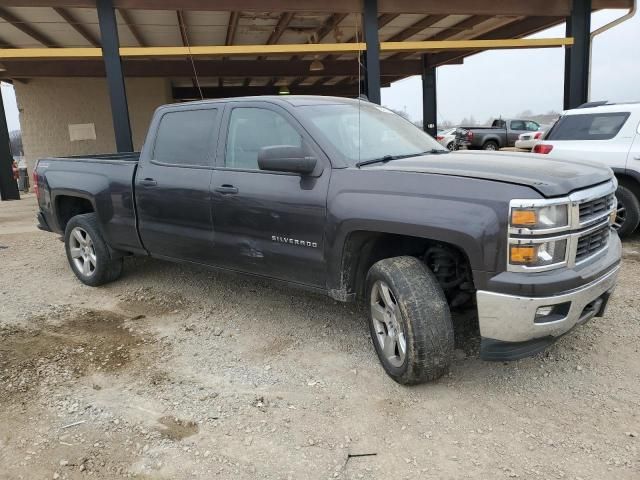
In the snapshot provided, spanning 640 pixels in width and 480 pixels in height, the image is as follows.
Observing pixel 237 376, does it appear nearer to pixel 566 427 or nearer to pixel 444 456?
pixel 444 456

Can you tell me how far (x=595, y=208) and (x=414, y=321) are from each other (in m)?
1.26

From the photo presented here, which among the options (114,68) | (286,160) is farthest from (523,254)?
(114,68)

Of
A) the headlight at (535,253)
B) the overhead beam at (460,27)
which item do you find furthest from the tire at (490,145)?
the headlight at (535,253)

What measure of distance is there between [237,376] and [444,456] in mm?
1474

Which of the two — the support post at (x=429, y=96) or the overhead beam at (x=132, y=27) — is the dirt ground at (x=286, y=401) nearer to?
the overhead beam at (x=132, y=27)

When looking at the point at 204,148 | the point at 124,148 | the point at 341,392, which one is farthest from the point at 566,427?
the point at 124,148

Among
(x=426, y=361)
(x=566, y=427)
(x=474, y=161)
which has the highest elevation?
(x=474, y=161)

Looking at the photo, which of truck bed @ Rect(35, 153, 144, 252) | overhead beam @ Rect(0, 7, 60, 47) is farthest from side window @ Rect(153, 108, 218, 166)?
overhead beam @ Rect(0, 7, 60, 47)

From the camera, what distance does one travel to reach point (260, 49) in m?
9.98

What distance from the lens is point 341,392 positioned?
10.7ft

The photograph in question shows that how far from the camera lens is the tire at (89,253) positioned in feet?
17.7

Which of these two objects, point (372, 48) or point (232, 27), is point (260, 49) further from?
point (232, 27)

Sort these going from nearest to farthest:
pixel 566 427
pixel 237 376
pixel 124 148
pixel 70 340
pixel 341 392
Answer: pixel 566 427
pixel 341 392
pixel 237 376
pixel 70 340
pixel 124 148

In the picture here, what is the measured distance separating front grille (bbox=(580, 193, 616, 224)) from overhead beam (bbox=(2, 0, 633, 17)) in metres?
7.74
